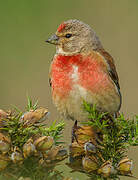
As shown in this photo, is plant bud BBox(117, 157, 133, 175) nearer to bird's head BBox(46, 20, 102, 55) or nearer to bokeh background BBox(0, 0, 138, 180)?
bird's head BBox(46, 20, 102, 55)

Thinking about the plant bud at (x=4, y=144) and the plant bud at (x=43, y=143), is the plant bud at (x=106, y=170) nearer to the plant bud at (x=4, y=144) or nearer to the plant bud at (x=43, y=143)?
the plant bud at (x=43, y=143)

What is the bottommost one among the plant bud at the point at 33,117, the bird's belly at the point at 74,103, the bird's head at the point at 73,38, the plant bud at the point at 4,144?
the bird's belly at the point at 74,103

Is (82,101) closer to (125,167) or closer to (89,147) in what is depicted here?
(89,147)

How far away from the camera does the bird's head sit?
366 centimetres

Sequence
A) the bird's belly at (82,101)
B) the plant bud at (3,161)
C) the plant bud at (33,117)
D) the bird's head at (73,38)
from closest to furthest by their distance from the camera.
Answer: the plant bud at (3,161)
the plant bud at (33,117)
the bird's belly at (82,101)
the bird's head at (73,38)

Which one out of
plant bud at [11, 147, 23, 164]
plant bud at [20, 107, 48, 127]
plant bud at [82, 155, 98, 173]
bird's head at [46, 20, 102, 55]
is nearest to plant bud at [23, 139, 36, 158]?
plant bud at [11, 147, 23, 164]

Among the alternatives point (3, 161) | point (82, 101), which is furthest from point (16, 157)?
point (82, 101)

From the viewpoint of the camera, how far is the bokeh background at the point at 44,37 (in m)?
5.37

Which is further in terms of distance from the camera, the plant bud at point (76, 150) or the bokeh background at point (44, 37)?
the bokeh background at point (44, 37)

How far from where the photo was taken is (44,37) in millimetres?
6184

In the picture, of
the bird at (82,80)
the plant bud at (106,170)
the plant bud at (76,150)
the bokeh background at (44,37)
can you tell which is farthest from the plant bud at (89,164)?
the bokeh background at (44,37)

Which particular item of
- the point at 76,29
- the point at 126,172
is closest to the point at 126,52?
the point at 76,29

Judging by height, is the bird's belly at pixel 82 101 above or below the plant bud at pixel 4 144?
below

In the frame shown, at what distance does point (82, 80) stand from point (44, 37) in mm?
3104
